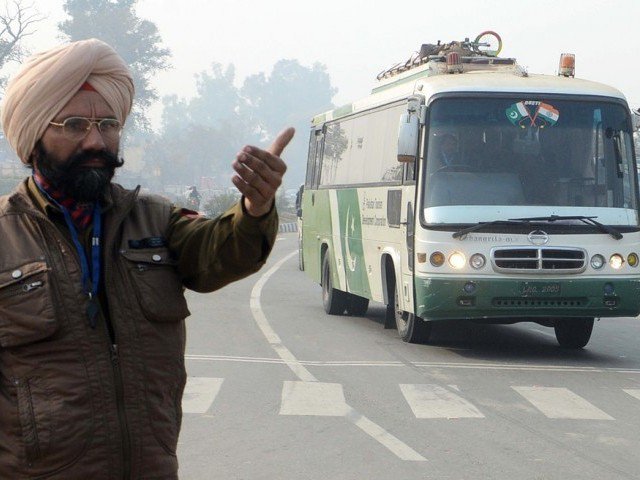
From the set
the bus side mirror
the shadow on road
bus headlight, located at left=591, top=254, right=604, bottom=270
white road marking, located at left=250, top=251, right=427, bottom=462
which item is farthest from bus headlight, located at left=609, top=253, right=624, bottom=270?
white road marking, located at left=250, top=251, right=427, bottom=462

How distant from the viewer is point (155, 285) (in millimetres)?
3422

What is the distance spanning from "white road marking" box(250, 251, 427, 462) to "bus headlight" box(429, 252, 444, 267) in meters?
1.71

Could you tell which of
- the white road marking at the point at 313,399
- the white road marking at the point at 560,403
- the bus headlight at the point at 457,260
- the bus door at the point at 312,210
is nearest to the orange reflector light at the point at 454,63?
the bus headlight at the point at 457,260

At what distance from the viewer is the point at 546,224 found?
46.4 ft

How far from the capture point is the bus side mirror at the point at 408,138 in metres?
14.5

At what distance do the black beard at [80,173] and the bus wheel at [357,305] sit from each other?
1613 cm

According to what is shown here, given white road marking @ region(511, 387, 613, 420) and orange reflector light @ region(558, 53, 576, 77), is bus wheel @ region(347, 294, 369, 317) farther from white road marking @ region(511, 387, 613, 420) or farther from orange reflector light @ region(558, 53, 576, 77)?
white road marking @ region(511, 387, 613, 420)

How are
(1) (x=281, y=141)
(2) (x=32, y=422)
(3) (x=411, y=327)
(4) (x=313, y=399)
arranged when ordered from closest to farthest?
(2) (x=32, y=422) < (1) (x=281, y=141) < (4) (x=313, y=399) < (3) (x=411, y=327)

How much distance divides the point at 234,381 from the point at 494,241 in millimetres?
3455

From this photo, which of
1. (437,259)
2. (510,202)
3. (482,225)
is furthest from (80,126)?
(510,202)

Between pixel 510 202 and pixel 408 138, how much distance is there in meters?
1.25

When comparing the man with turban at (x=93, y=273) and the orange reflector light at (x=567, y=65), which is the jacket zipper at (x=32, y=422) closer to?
the man with turban at (x=93, y=273)

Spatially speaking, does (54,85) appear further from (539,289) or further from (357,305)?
(357,305)

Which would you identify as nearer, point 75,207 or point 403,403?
point 75,207
